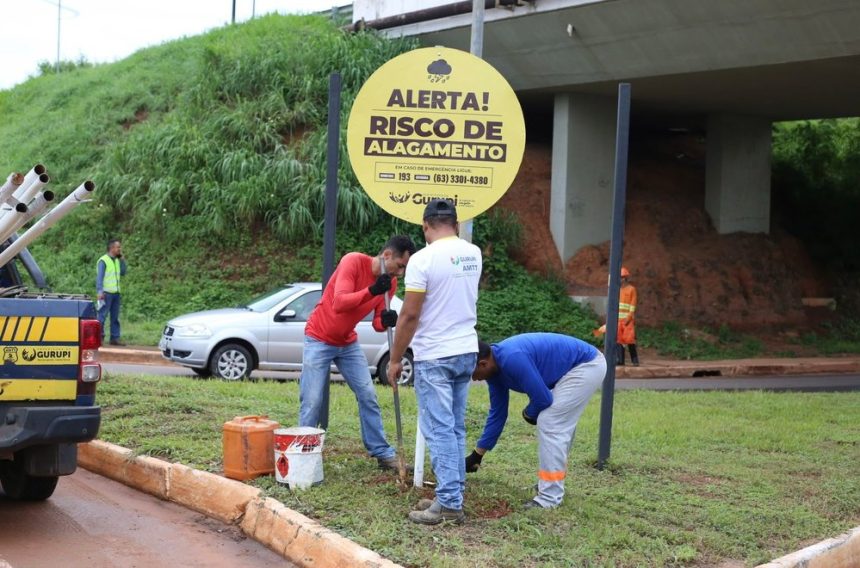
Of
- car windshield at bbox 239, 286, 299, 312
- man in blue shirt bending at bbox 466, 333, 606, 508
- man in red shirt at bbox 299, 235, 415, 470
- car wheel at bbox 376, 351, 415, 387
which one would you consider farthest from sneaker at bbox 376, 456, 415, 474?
car windshield at bbox 239, 286, 299, 312

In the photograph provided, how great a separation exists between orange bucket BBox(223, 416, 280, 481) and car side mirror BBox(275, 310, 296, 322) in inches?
284

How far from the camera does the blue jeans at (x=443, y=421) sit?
6023 mm

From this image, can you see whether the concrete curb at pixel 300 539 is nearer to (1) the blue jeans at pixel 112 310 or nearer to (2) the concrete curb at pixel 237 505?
(2) the concrete curb at pixel 237 505

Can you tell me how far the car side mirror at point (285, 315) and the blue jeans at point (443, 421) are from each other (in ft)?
27.4

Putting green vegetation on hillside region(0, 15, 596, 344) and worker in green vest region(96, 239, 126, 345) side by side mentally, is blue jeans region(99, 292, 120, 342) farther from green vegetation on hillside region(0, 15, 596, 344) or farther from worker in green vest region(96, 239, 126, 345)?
green vegetation on hillside region(0, 15, 596, 344)

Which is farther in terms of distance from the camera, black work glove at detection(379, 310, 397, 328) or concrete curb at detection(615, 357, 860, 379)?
concrete curb at detection(615, 357, 860, 379)

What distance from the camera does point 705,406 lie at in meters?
12.7

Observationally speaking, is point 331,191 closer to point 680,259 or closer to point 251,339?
point 251,339

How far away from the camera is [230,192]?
859 inches

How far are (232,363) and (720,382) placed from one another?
8.63 metres

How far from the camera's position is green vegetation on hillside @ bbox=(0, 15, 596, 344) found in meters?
20.8

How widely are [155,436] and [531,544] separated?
3866mm

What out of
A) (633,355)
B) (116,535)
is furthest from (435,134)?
(633,355)

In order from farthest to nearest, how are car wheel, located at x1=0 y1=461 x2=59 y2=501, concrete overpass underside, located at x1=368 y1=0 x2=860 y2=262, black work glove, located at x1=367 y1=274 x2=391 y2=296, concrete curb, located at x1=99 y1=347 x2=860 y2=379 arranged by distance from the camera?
concrete overpass underside, located at x1=368 y1=0 x2=860 y2=262 → concrete curb, located at x1=99 y1=347 x2=860 y2=379 → car wheel, located at x1=0 y1=461 x2=59 y2=501 → black work glove, located at x1=367 y1=274 x2=391 y2=296
